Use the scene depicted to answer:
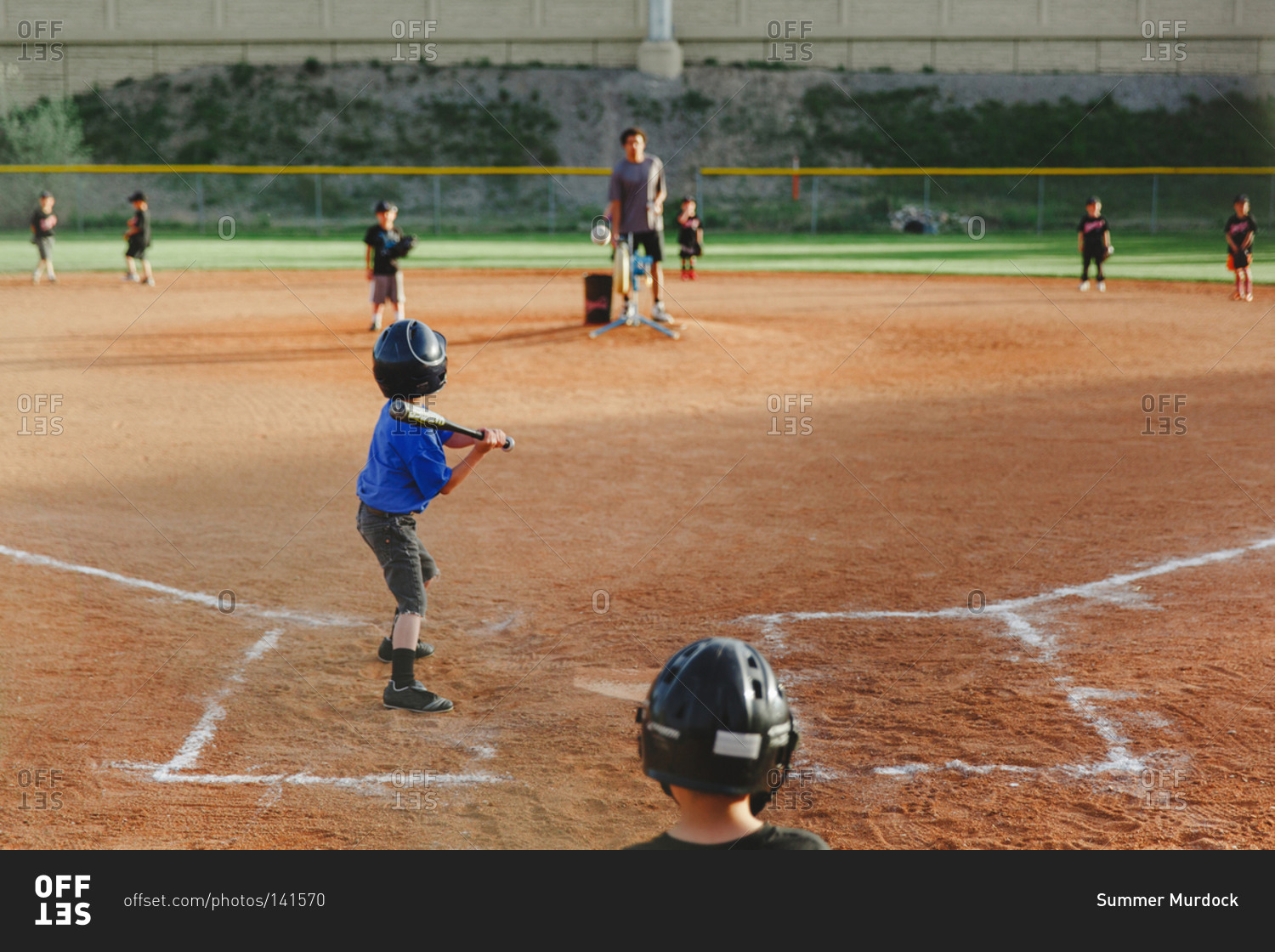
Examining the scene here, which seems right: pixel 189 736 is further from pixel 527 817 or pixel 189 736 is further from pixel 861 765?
pixel 861 765

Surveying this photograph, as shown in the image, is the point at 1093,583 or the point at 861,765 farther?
the point at 1093,583

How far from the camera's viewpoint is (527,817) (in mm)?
4199

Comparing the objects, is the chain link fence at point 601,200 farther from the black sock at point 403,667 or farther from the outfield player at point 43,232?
the black sock at point 403,667

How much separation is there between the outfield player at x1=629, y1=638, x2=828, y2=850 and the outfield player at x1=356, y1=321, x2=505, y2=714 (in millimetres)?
2759

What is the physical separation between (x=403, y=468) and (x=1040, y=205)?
1586 inches

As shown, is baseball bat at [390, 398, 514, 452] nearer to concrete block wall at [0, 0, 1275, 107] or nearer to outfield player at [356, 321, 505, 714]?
outfield player at [356, 321, 505, 714]

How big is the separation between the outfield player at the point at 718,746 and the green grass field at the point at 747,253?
26415mm

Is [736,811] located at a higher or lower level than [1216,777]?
higher

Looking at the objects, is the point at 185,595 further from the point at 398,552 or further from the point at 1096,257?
the point at 1096,257

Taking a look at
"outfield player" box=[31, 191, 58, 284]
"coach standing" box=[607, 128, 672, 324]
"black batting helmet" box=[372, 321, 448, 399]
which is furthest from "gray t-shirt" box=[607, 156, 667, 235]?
"outfield player" box=[31, 191, 58, 284]

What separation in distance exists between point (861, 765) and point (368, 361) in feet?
37.6

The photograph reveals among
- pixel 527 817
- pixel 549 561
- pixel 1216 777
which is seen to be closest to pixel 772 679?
pixel 527 817

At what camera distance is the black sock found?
523 centimetres

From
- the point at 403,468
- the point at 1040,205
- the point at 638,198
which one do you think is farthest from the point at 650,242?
the point at 1040,205
